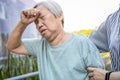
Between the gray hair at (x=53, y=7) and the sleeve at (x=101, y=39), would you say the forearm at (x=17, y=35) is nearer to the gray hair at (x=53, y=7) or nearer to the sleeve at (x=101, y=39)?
the gray hair at (x=53, y=7)

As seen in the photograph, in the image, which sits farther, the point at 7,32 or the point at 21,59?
the point at 21,59

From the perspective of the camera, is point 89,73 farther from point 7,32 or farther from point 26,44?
point 7,32

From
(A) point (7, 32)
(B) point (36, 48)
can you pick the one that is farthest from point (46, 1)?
(A) point (7, 32)

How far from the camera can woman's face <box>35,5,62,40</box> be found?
1203 mm

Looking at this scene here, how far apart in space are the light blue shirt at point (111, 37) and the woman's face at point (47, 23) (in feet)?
1.04

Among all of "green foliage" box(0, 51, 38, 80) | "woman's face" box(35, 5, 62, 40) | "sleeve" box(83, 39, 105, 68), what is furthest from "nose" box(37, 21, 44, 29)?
"green foliage" box(0, 51, 38, 80)

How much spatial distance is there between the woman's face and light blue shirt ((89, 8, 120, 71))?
32 cm

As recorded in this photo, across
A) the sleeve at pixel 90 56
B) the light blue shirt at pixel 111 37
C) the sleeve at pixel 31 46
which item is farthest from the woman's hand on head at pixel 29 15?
the light blue shirt at pixel 111 37

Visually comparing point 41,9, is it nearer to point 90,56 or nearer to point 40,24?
point 40,24

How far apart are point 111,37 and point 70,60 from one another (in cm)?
29

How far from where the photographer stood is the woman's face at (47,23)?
1.20m

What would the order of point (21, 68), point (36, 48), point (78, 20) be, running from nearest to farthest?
point (36, 48)
point (21, 68)
point (78, 20)

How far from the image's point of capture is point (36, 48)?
133 centimetres

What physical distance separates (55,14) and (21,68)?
41.0 inches
